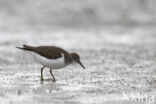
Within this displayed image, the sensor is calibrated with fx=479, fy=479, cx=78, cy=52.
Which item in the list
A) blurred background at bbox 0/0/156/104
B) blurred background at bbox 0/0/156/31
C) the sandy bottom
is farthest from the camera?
blurred background at bbox 0/0/156/31

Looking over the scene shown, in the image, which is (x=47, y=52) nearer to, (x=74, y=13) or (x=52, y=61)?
(x=52, y=61)

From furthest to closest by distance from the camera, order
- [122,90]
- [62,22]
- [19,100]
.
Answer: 1. [62,22]
2. [122,90]
3. [19,100]

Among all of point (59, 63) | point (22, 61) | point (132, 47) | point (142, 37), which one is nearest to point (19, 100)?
point (59, 63)

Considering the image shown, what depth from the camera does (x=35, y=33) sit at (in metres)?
20.5

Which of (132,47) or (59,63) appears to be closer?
(59,63)

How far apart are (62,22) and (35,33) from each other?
288 centimetres

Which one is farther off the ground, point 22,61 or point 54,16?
point 54,16

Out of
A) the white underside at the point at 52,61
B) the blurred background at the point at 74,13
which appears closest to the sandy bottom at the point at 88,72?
the white underside at the point at 52,61

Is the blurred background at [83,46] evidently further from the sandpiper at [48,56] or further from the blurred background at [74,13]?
the sandpiper at [48,56]

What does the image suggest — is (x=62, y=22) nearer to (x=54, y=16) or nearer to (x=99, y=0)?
(x=54, y=16)

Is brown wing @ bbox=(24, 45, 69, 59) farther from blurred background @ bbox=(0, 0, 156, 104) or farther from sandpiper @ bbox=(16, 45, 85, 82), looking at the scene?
blurred background @ bbox=(0, 0, 156, 104)

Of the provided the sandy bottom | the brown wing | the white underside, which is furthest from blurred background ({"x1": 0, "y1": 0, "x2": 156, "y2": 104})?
the brown wing

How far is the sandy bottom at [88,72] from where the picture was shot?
8562mm

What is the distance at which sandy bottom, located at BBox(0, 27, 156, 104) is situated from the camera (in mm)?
8562
